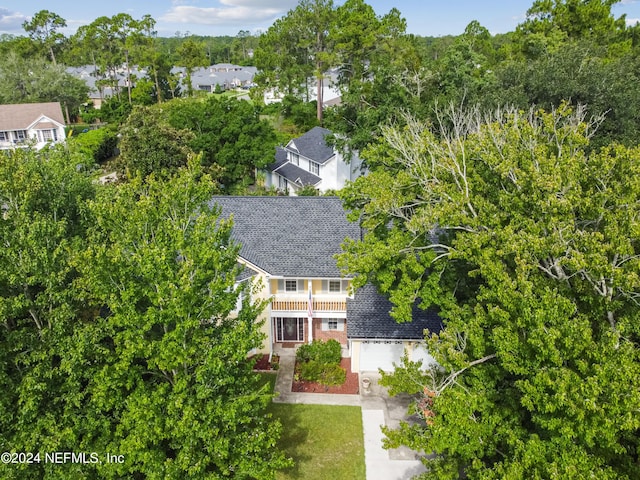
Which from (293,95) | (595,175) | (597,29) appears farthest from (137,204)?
(597,29)

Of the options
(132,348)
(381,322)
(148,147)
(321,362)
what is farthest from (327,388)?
(148,147)

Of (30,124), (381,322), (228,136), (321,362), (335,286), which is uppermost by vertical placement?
(228,136)

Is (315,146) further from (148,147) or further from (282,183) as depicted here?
(148,147)

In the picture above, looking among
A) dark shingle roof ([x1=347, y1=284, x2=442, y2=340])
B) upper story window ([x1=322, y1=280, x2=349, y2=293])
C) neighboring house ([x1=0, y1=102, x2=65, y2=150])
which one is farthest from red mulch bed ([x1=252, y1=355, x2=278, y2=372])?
neighboring house ([x1=0, y1=102, x2=65, y2=150])

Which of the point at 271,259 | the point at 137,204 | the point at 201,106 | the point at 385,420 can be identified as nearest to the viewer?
the point at 137,204

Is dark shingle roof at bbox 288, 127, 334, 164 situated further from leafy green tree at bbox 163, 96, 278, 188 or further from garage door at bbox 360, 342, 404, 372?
garage door at bbox 360, 342, 404, 372

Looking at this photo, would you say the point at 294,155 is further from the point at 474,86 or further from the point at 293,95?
the point at 293,95
